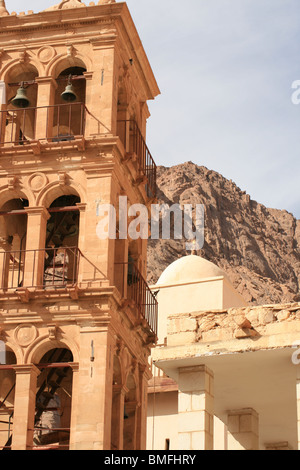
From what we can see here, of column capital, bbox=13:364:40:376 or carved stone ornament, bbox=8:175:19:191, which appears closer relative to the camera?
column capital, bbox=13:364:40:376

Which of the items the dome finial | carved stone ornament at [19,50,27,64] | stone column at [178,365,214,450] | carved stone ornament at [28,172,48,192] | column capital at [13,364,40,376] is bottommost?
stone column at [178,365,214,450]

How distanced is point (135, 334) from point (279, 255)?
6635cm

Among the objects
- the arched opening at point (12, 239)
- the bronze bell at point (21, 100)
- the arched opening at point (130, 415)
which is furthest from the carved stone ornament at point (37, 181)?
the arched opening at point (130, 415)

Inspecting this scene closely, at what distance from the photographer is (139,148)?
3606 centimetres

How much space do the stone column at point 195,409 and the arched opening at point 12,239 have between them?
926cm

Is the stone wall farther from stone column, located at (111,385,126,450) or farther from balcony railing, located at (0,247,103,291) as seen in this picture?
stone column, located at (111,385,126,450)

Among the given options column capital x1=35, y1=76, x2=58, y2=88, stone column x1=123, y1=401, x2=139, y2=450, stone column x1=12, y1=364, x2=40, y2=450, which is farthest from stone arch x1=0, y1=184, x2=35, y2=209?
stone column x1=123, y1=401, x2=139, y2=450

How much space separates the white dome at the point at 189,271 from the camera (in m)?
45.5

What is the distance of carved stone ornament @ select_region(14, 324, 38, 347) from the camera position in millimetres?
31172

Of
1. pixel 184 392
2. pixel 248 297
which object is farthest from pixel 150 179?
pixel 248 297

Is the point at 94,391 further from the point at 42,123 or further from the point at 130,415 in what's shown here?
the point at 42,123

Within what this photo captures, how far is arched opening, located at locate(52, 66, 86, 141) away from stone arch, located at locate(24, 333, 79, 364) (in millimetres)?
6472

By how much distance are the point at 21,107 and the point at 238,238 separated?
62.2 metres

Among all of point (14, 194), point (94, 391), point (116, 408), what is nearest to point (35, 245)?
point (14, 194)
